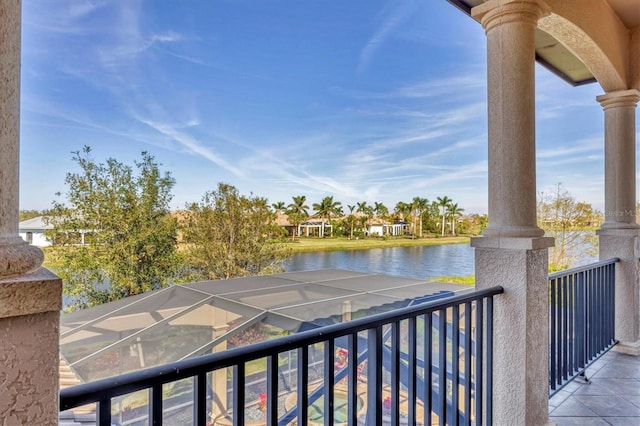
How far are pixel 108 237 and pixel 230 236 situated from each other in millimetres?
4970

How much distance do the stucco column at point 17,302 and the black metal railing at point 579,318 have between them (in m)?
2.55

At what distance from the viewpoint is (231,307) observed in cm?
550

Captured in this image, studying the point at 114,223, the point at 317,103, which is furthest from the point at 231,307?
the point at 317,103

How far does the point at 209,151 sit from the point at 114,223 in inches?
390

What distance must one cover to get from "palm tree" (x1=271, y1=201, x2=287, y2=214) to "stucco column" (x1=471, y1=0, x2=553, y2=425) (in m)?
17.5

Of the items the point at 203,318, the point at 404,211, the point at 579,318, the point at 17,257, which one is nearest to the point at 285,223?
the point at 404,211

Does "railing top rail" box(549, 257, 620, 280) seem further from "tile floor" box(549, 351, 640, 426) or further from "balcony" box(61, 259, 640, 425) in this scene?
"tile floor" box(549, 351, 640, 426)

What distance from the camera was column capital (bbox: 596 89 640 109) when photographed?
318 cm

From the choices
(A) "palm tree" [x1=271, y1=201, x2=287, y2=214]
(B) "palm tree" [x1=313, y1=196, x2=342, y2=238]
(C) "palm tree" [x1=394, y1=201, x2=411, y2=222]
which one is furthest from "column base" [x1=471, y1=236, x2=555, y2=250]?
(A) "palm tree" [x1=271, y1=201, x2=287, y2=214]

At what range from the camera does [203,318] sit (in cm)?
536

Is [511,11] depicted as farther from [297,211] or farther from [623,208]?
[297,211]

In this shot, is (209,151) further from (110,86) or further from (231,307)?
(231,307)

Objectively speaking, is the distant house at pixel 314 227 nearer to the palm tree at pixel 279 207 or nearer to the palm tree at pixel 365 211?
the palm tree at pixel 365 211

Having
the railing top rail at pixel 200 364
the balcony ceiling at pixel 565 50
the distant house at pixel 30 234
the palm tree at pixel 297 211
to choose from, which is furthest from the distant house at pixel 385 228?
the railing top rail at pixel 200 364
